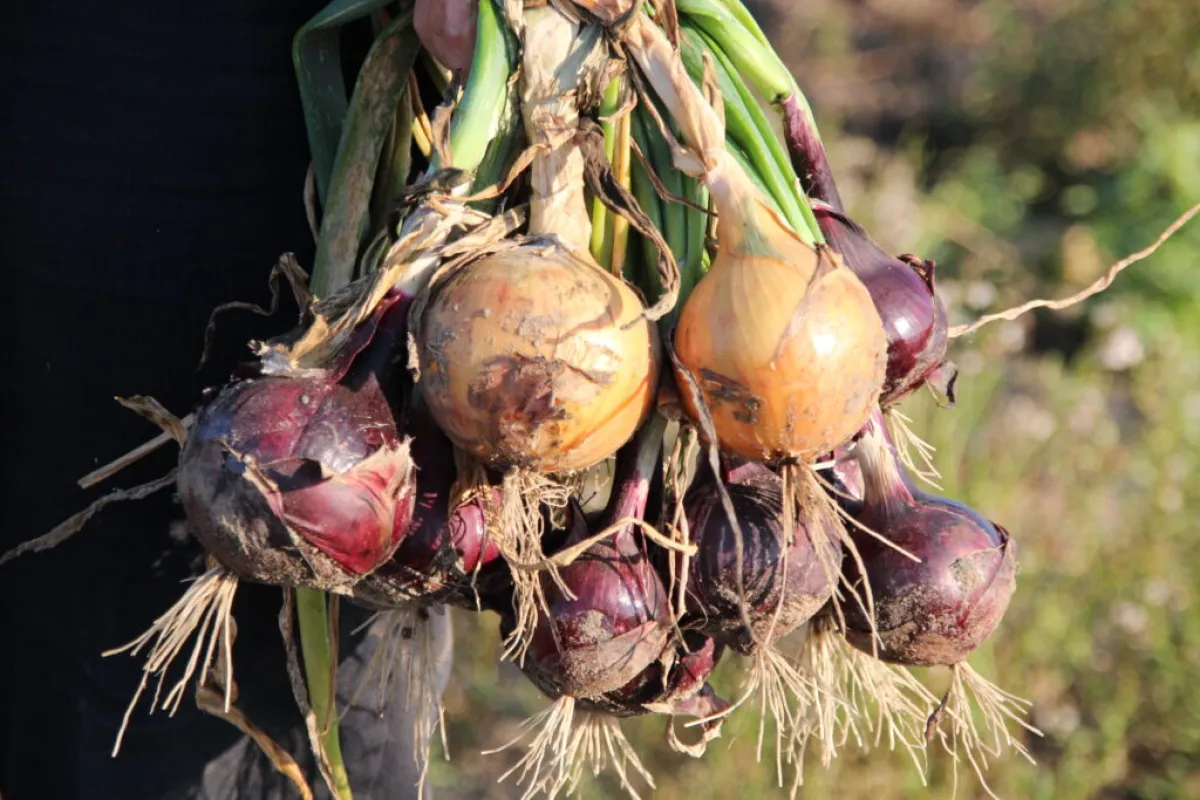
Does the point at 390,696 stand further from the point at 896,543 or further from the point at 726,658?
the point at 726,658

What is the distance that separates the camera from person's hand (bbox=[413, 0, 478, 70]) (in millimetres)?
Answer: 1062

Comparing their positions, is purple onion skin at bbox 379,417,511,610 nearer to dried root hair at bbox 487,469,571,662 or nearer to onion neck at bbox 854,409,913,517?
dried root hair at bbox 487,469,571,662

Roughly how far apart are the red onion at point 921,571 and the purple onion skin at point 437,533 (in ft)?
1.09

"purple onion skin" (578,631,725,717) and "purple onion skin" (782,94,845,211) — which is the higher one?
"purple onion skin" (782,94,845,211)

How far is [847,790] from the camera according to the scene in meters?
2.09

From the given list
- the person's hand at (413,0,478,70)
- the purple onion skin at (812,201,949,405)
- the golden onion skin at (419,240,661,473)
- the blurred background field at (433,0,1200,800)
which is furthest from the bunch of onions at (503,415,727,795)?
the blurred background field at (433,0,1200,800)

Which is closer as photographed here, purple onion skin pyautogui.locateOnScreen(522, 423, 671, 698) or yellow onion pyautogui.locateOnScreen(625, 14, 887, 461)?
yellow onion pyautogui.locateOnScreen(625, 14, 887, 461)

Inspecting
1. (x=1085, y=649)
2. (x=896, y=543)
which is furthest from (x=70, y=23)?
(x=1085, y=649)

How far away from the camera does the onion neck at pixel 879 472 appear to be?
3.70 feet

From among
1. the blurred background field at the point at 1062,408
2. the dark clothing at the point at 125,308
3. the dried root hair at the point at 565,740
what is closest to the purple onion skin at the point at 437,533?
the dried root hair at the point at 565,740

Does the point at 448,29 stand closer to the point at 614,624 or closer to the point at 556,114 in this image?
the point at 556,114

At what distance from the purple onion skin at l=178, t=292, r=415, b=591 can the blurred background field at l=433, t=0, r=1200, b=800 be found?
1.02 metres

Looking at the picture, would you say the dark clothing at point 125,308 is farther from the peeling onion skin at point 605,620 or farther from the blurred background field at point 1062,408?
the blurred background field at point 1062,408

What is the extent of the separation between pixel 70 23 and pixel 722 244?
674 millimetres
